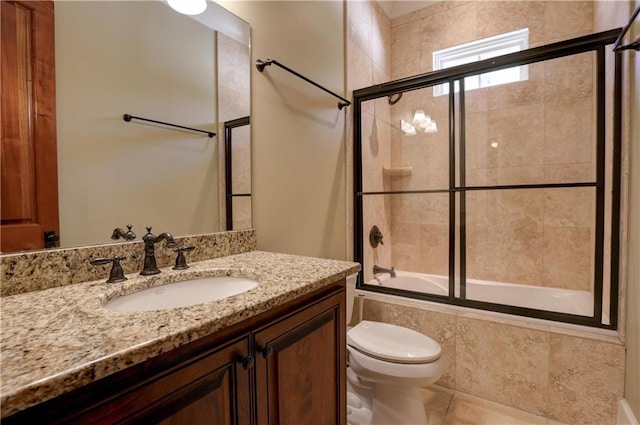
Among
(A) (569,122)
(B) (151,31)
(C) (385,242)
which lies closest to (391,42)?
(A) (569,122)

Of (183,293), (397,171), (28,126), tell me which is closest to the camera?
(28,126)

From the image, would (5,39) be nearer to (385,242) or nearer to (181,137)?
(181,137)

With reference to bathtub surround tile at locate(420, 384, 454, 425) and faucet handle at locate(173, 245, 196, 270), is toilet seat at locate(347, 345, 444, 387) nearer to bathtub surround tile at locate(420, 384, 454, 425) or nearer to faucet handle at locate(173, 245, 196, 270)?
bathtub surround tile at locate(420, 384, 454, 425)

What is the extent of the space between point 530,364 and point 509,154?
1.67 metres

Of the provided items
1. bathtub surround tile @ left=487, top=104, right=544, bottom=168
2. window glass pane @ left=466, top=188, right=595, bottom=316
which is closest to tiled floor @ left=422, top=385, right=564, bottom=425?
window glass pane @ left=466, top=188, right=595, bottom=316

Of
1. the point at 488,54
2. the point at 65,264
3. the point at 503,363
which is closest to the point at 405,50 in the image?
the point at 488,54

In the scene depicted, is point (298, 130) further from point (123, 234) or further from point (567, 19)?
point (567, 19)

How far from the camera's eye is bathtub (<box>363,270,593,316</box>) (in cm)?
216

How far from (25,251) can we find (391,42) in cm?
313

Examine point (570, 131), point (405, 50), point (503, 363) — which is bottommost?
point (503, 363)

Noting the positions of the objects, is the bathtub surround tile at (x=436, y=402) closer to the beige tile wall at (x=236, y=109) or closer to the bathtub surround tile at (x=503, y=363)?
the bathtub surround tile at (x=503, y=363)

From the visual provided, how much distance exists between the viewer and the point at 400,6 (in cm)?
279

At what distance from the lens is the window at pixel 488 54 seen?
244 centimetres

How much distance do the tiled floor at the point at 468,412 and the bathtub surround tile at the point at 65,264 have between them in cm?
154
